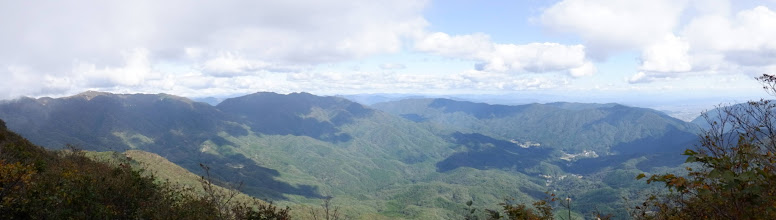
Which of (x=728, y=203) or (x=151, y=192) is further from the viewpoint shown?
(x=151, y=192)

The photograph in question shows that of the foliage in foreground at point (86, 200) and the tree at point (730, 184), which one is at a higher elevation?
the tree at point (730, 184)

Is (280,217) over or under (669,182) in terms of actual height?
under

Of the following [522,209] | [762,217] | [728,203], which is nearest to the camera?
[762,217]

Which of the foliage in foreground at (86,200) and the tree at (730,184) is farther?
the foliage in foreground at (86,200)

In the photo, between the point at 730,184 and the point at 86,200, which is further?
the point at 86,200

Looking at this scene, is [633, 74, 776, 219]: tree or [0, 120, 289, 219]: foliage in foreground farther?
[0, 120, 289, 219]: foliage in foreground

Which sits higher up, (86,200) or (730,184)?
(730,184)

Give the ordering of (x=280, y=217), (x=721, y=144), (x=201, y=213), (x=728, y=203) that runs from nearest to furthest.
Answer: (x=728, y=203) → (x=721, y=144) → (x=280, y=217) → (x=201, y=213)

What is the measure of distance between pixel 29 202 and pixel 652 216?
2501cm

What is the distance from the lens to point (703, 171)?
10.7 m

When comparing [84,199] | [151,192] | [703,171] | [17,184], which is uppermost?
[703,171]

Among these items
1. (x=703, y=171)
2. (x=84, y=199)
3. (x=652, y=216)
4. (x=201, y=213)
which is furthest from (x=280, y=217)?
(x=703, y=171)

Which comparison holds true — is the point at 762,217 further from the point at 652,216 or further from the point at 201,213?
the point at 201,213

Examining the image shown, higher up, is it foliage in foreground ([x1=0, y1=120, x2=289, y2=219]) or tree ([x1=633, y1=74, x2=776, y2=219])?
tree ([x1=633, y1=74, x2=776, y2=219])
